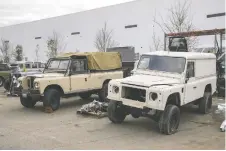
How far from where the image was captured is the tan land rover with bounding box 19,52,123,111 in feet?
34.9

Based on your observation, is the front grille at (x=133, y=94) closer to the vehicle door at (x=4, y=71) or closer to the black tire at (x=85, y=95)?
the black tire at (x=85, y=95)

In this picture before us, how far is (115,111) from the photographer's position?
864 centimetres

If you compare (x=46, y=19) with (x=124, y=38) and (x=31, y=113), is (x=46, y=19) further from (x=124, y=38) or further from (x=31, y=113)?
(x=31, y=113)

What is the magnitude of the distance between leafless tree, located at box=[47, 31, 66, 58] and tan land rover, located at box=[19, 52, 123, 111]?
29509mm

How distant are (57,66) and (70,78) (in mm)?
971

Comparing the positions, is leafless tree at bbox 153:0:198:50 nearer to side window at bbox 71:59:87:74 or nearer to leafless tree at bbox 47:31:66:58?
side window at bbox 71:59:87:74

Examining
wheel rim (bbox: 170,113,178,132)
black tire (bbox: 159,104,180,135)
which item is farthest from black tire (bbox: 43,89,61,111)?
wheel rim (bbox: 170,113,178,132)

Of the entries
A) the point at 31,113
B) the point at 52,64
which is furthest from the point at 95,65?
the point at 31,113

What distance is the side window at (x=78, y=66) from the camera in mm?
11609

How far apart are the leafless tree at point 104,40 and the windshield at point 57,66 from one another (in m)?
24.5

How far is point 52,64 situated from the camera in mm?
12258

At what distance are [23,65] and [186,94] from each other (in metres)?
13.4

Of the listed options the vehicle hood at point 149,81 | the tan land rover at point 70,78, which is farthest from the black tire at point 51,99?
the vehicle hood at point 149,81

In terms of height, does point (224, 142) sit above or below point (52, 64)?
below
